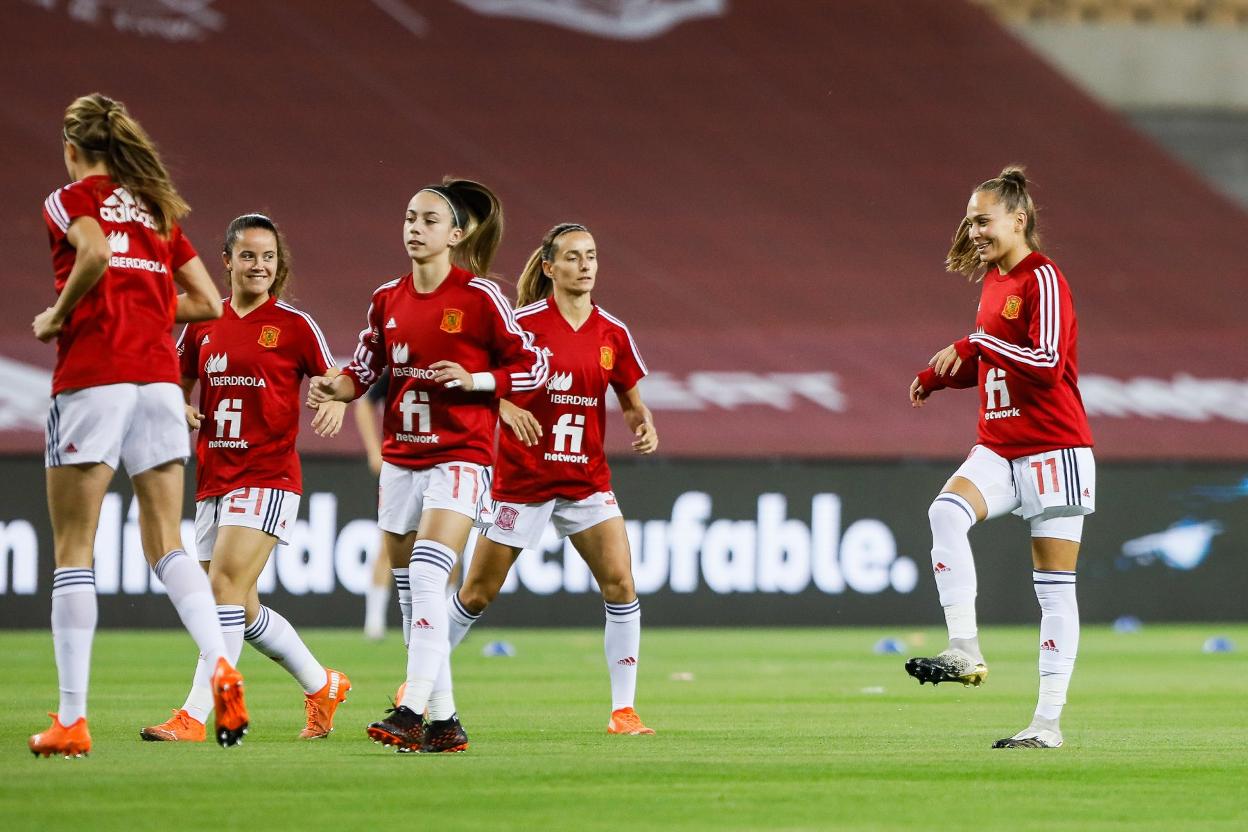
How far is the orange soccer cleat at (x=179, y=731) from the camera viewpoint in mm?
8016

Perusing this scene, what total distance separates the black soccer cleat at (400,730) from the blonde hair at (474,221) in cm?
185

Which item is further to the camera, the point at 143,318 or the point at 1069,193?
the point at 1069,193

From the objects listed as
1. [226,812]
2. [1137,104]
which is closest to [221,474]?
[226,812]

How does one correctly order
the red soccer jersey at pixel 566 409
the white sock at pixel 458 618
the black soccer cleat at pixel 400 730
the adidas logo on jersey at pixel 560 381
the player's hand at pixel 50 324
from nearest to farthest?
the player's hand at pixel 50 324
the black soccer cleat at pixel 400 730
the white sock at pixel 458 618
the red soccer jersey at pixel 566 409
the adidas logo on jersey at pixel 560 381

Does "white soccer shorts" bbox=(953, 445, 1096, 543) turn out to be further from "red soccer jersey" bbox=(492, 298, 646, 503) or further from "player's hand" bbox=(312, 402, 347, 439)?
"player's hand" bbox=(312, 402, 347, 439)

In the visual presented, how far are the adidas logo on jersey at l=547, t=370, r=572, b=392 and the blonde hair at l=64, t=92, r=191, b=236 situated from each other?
233cm

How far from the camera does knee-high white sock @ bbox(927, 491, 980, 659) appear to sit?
8125mm

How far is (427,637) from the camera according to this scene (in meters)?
7.68

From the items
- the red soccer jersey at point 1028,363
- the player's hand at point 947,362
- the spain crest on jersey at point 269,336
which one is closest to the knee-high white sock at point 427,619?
the spain crest on jersey at point 269,336

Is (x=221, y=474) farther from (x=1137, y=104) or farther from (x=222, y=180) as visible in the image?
(x=1137, y=104)

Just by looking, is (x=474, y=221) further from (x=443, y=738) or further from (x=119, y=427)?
(x=443, y=738)

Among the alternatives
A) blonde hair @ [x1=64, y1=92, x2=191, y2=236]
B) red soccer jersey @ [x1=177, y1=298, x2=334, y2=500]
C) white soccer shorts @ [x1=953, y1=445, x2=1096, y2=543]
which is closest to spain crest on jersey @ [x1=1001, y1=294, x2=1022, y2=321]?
white soccer shorts @ [x1=953, y1=445, x2=1096, y2=543]

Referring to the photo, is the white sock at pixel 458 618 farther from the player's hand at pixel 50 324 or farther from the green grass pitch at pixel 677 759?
the player's hand at pixel 50 324

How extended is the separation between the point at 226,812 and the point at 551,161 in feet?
61.4
